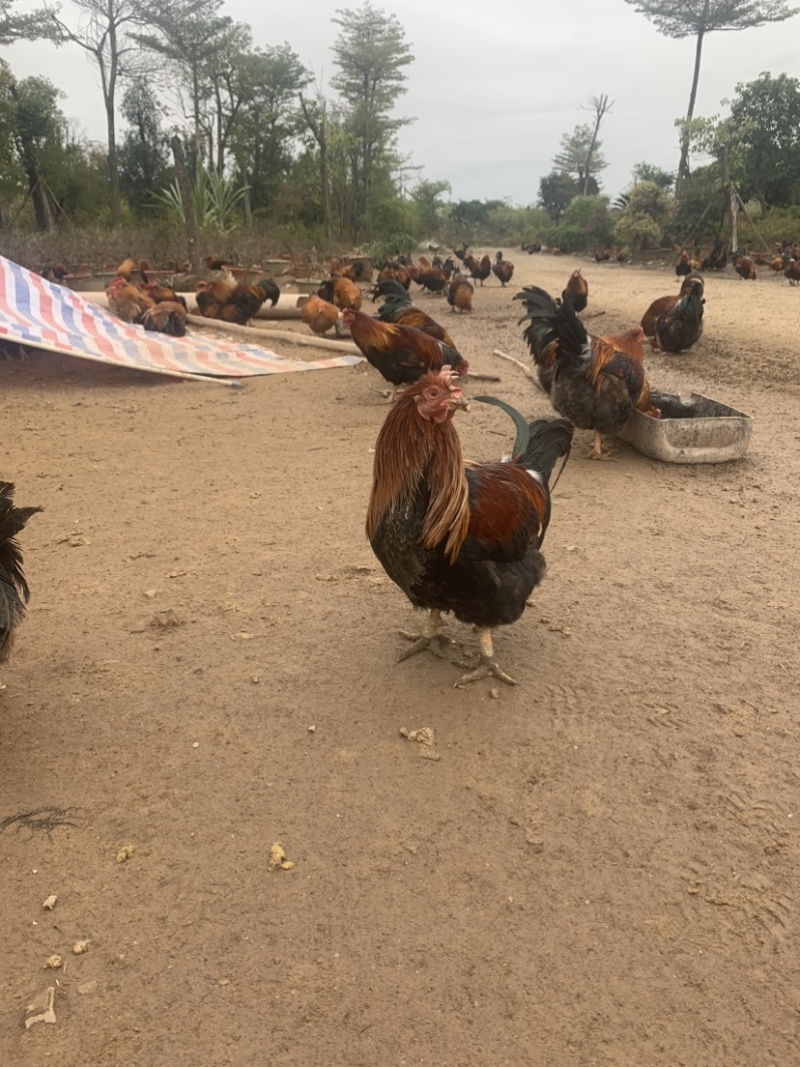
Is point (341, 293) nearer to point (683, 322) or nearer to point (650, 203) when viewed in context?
point (683, 322)

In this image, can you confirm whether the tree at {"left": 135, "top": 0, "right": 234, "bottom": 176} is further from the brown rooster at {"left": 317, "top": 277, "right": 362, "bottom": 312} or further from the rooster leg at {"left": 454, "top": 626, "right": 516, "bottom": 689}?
the rooster leg at {"left": 454, "top": 626, "right": 516, "bottom": 689}

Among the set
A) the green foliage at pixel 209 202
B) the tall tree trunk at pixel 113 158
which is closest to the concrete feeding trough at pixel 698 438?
the green foliage at pixel 209 202

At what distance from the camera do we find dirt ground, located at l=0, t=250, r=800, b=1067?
5.63 feet

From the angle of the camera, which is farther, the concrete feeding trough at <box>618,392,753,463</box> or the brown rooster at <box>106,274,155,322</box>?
the brown rooster at <box>106,274,155,322</box>

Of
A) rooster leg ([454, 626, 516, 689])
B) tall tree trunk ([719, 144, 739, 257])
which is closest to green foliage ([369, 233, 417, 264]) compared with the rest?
tall tree trunk ([719, 144, 739, 257])

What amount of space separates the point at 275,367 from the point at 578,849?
796 cm

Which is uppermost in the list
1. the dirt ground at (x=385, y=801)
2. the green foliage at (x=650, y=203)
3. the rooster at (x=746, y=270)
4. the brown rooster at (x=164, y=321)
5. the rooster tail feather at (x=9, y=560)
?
the green foliage at (x=650, y=203)

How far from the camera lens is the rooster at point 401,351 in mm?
7262

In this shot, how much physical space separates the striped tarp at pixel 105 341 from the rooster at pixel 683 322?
4.28 m

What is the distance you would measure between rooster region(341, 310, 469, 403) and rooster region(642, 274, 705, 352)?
3.74m

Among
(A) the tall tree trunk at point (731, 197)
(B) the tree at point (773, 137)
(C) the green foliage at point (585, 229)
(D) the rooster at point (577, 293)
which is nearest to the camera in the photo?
(D) the rooster at point (577, 293)

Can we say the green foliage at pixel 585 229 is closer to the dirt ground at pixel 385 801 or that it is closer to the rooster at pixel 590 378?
the rooster at pixel 590 378

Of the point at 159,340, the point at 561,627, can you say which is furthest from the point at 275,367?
the point at 561,627

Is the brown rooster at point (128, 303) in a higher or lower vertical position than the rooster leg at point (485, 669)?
higher
